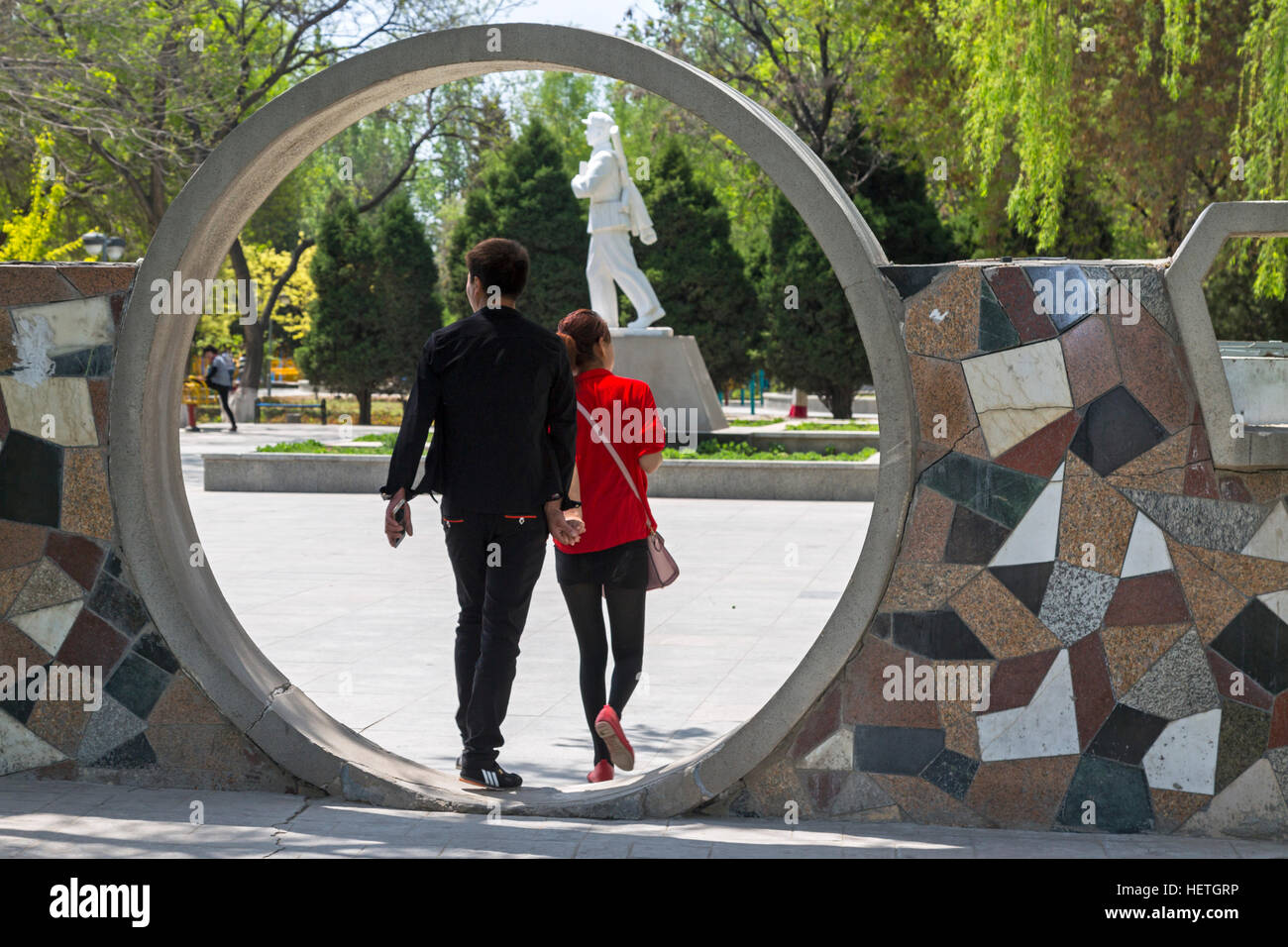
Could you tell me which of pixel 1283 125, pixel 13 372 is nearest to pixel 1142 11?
pixel 1283 125

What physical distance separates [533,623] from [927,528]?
168 inches

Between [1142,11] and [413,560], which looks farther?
[1142,11]

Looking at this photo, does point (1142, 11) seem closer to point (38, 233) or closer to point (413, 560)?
→ point (413, 560)

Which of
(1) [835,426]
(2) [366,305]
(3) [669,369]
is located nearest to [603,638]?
(3) [669,369]

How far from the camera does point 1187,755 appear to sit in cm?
429

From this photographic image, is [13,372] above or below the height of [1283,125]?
below

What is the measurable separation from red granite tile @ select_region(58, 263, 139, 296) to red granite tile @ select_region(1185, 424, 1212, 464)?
11.8 ft

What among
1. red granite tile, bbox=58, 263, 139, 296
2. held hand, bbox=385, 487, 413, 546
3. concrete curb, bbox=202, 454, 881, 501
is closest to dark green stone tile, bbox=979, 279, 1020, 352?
held hand, bbox=385, 487, 413, 546

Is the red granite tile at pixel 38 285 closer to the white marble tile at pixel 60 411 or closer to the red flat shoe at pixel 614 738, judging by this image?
the white marble tile at pixel 60 411

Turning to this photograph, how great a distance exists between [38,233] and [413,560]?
12.0 metres

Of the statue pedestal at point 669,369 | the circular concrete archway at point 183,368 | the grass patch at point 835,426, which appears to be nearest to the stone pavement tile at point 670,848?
the circular concrete archway at point 183,368

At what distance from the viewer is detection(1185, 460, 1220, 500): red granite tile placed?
4.27m

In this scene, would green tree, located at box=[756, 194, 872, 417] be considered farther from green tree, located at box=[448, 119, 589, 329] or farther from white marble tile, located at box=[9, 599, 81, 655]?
white marble tile, located at box=[9, 599, 81, 655]

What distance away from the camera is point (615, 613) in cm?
500
